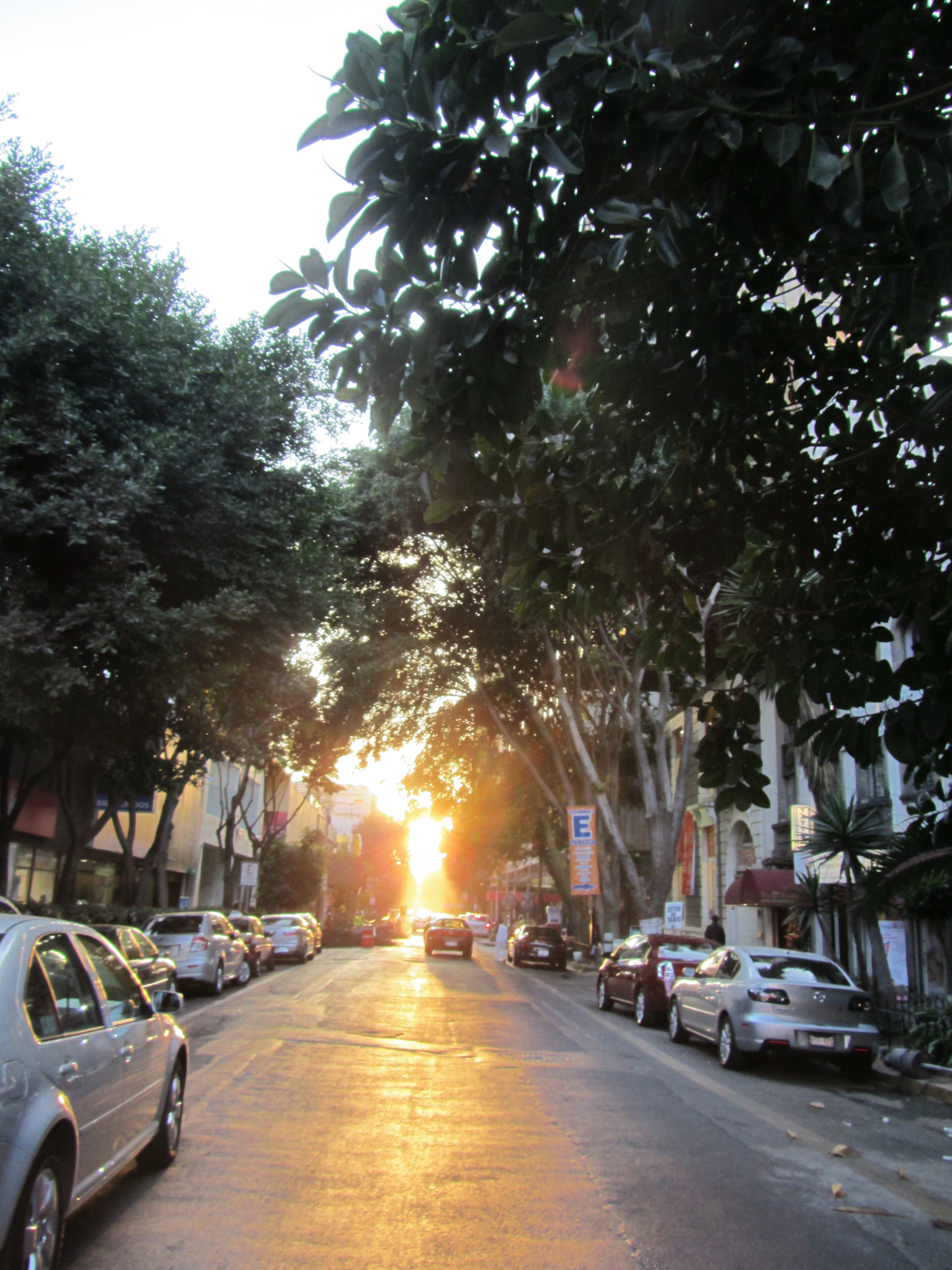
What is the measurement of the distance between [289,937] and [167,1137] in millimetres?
26957

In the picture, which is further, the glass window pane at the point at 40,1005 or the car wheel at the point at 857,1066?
the car wheel at the point at 857,1066

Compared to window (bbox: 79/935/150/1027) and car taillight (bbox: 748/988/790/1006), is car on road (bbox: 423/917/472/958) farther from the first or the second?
window (bbox: 79/935/150/1027)

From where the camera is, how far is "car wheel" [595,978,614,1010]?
2070 centimetres

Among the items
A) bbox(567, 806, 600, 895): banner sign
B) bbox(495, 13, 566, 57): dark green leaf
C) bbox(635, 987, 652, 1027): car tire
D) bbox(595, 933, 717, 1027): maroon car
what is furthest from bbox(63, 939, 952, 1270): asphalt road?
bbox(567, 806, 600, 895): banner sign

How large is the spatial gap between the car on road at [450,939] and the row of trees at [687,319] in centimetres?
3265

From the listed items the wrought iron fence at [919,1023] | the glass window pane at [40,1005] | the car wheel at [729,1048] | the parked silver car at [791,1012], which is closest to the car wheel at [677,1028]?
the parked silver car at [791,1012]

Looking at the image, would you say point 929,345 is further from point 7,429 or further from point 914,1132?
point 7,429

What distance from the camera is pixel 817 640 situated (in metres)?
6.80

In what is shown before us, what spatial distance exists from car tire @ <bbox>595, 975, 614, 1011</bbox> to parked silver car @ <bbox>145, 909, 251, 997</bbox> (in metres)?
A: 7.16

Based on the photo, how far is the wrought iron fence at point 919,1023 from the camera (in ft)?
43.1

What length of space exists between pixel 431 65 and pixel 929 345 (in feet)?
13.7

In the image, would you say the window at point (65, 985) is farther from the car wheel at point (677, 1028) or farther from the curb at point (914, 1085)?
the car wheel at point (677, 1028)

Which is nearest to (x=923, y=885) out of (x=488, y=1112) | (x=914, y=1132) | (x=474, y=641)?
(x=914, y=1132)

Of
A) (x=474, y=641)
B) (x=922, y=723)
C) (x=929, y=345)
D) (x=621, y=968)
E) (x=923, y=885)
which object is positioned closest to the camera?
(x=922, y=723)
